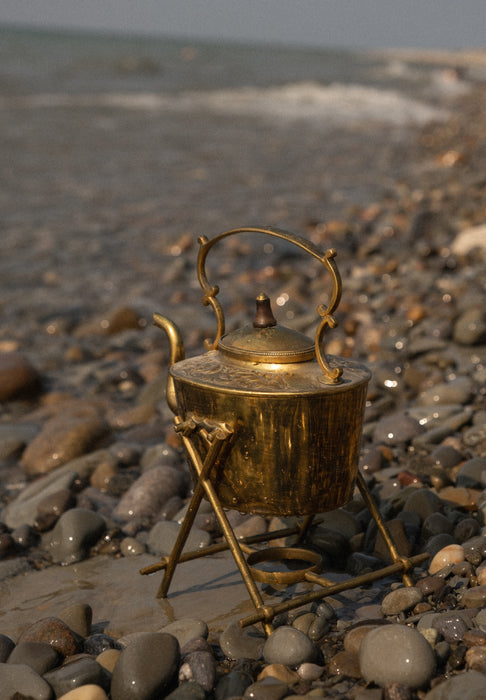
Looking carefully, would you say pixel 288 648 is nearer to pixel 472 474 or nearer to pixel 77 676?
pixel 77 676

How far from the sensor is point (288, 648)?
87.7 inches

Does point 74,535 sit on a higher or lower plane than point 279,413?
lower

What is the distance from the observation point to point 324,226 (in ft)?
31.7

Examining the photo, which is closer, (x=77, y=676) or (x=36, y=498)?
(x=77, y=676)

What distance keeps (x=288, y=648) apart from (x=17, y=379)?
11.7 feet

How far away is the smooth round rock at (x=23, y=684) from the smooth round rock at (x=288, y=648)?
1.95 ft

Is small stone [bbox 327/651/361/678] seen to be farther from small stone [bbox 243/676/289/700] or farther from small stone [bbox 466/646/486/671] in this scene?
small stone [bbox 466/646/486/671]

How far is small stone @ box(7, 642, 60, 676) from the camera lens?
7.63 ft

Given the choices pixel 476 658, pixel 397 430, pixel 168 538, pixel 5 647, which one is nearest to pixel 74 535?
pixel 168 538

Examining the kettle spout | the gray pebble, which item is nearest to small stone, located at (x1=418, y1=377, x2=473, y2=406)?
the gray pebble

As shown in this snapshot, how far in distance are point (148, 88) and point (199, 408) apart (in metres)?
29.7

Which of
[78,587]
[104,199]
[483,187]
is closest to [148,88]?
[104,199]

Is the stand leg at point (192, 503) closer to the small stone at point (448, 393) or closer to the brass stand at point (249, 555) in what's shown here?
the brass stand at point (249, 555)

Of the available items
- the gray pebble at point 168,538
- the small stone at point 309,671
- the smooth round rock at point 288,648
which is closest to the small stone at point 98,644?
the smooth round rock at point 288,648
